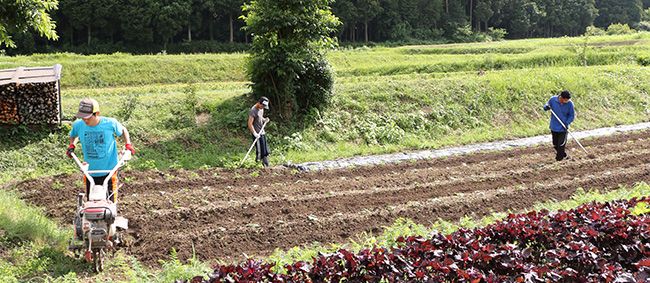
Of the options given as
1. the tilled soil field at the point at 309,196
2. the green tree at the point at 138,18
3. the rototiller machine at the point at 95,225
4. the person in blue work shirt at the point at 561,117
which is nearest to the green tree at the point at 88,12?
the green tree at the point at 138,18

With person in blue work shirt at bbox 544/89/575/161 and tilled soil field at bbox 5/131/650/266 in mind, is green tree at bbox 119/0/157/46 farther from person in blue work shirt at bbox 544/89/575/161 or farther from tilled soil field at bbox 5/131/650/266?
person in blue work shirt at bbox 544/89/575/161

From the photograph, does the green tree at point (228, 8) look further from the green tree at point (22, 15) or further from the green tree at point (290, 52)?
the green tree at point (22, 15)

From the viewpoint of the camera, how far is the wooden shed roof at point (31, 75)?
11508mm

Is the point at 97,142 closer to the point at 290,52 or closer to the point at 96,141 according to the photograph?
the point at 96,141

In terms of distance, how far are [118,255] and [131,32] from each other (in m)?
40.1

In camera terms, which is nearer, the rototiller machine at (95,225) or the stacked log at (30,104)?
the rototiller machine at (95,225)

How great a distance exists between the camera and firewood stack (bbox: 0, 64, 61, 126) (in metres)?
11.4

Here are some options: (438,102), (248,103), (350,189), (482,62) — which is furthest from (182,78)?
(350,189)

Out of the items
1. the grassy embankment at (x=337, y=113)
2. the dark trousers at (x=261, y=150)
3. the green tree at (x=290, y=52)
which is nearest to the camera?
the dark trousers at (x=261, y=150)

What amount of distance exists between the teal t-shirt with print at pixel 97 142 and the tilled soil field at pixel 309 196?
1.20 metres

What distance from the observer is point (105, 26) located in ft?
140

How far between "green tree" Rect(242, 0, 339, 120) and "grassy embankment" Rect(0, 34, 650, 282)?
2.39ft

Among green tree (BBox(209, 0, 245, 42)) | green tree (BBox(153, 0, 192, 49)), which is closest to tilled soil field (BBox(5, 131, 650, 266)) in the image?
green tree (BBox(153, 0, 192, 49))

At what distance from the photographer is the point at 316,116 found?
46.8 feet
